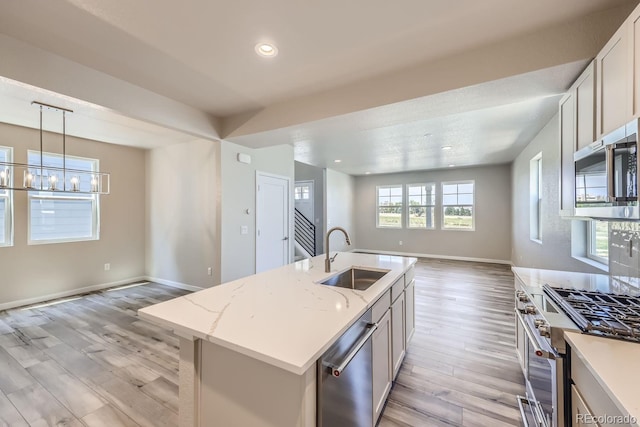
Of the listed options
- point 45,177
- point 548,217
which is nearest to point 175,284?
point 45,177

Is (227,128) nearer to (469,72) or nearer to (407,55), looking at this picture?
(407,55)

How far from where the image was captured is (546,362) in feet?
3.96

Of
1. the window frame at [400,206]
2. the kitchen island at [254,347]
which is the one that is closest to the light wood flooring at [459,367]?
the kitchen island at [254,347]

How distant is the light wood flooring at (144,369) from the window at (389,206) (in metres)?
4.67

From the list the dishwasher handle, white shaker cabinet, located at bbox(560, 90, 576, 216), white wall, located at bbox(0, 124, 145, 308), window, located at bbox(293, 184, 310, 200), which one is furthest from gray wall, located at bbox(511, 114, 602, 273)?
white wall, located at bbox(0, 124, 145, 308)

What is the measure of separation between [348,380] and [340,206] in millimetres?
7126

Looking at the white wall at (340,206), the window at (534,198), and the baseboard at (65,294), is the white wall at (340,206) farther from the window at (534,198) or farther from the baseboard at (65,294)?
the baseboard at (65,294)

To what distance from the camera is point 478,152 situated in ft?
17.9

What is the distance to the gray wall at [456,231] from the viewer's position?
6.95 m

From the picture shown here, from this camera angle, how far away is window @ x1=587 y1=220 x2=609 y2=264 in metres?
2.29

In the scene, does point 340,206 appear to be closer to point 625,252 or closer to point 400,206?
point 400,206

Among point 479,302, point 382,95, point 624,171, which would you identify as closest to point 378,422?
point 624,171

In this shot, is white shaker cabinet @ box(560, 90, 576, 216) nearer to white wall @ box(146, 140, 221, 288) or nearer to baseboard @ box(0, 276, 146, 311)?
white wall @ box(146, 140, 221, 288)

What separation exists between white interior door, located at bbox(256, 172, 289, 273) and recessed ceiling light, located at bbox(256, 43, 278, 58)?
2350 mm
